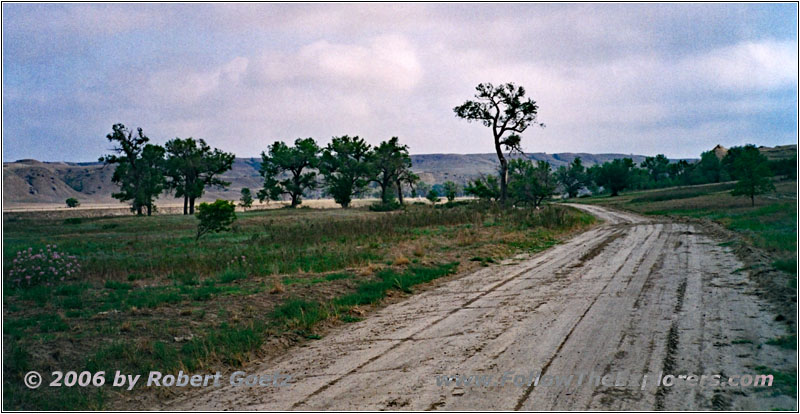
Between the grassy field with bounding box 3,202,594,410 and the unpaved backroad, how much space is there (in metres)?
1.05

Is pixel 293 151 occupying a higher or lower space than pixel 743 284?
higher

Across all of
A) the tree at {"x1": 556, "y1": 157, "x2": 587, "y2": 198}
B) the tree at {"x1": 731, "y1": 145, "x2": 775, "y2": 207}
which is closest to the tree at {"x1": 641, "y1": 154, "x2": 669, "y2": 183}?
the tree at {"x1": 556, "y1": 157, "x2": 587, "y2": 198}

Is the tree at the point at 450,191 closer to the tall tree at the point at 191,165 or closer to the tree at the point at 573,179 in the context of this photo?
the tall tree at the point at 191,165

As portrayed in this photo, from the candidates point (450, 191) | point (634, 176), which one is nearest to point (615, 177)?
point (634, 176)

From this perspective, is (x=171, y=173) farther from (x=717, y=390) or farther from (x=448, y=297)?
(x=717, y=390)

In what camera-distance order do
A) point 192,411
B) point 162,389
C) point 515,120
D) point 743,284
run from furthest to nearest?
point 515,120 → point 743,284 → point 162,389 → point 192,411

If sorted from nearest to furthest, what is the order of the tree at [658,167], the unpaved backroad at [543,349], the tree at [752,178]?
the unpaved backroad at [543,349] → the tree at [752,178] → the tree at [658,167]

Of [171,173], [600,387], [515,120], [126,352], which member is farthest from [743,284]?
[171,173]

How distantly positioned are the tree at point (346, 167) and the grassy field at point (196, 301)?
47750mm

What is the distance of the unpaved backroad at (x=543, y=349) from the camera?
555cm

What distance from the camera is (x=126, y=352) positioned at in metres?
7.54

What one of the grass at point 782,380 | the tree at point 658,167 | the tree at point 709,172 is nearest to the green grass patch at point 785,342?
the grass at point 782,380

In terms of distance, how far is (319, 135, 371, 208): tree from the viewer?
7069 centimetres

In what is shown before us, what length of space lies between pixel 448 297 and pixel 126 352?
6326mm
